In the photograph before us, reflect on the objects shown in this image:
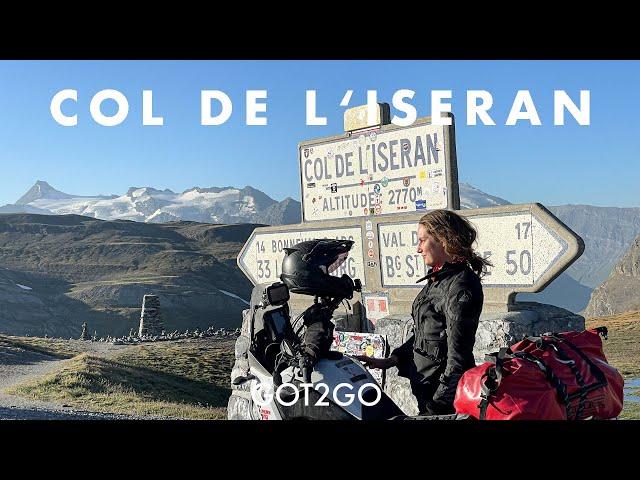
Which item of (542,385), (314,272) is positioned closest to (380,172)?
(314,272)

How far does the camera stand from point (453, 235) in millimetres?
4105

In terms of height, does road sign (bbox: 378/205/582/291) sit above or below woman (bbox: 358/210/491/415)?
above

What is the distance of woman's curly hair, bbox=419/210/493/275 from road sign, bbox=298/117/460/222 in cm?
319

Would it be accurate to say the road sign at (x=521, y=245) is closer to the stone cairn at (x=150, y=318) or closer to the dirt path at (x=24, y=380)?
the dirt path at (x=24, y=380)

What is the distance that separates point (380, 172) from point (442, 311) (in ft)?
13.7

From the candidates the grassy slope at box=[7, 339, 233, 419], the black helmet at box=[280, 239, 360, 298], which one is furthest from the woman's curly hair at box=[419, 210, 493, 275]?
the grassy slope at box=[7, 339, 233, 419]

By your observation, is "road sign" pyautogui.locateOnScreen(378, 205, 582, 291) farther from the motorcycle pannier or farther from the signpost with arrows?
the motorcycle pannier

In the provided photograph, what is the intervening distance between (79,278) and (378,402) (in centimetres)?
13761

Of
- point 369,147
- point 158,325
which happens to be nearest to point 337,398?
point 369,147

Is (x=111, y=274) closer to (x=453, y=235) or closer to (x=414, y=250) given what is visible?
(x=414, y=250)

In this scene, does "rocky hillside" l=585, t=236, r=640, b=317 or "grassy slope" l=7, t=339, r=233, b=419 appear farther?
"rocky hillside" l=585, t=236, r=640, b=317

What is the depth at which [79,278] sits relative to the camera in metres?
133

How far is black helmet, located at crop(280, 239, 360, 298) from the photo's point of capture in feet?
14.1

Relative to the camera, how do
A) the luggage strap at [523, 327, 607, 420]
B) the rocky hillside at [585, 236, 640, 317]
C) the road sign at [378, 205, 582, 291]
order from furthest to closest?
the rocky hillside at [585, 236, 640, 317] < the road sign at [378, 205, 582, 291] < the luggage strap at [523, 327, 607, 420]
